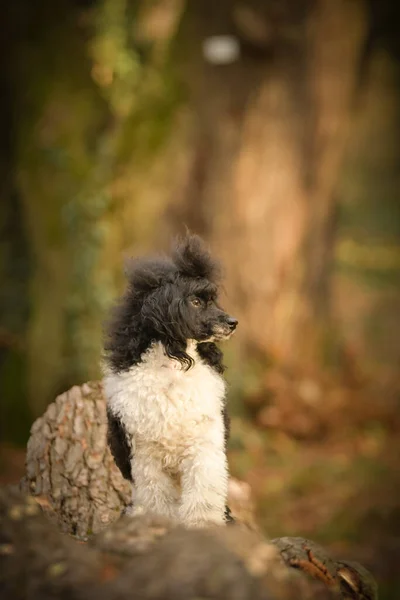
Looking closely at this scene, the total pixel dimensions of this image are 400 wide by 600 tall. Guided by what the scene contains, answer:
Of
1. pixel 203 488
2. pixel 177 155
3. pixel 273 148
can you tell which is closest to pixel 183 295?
pixel 203 488

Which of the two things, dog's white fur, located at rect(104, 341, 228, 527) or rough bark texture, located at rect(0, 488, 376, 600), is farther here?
dog's white fur, located at rect(104, 341, 228, 527)

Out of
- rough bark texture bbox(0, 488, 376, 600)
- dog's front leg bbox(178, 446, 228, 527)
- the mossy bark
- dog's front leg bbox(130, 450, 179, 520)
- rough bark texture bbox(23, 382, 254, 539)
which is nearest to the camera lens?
rough bark texture bbox(0, 488, 376, 600)

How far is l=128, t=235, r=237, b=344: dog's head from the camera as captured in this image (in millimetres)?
3194

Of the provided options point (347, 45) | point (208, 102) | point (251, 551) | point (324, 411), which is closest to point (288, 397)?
point (324, 411)

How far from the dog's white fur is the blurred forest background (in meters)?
3.22

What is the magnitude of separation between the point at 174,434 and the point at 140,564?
86 centimetres

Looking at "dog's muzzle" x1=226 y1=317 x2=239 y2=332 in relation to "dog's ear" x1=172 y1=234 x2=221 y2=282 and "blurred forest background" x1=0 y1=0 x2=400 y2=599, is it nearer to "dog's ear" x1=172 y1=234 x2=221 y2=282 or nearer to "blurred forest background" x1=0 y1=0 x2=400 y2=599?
"dog's ear" x1=172 y1=234 x2=221 y2=282

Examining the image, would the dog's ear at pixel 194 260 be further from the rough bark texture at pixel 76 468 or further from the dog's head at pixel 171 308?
the rough bark texture at pixel 76 468

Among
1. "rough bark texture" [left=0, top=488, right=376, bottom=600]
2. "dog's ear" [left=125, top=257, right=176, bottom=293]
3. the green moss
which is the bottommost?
"rough bark texture" [left=0, top=488, right=376, bottom=600]

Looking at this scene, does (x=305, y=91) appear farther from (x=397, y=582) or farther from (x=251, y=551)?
(x=251, y=551)

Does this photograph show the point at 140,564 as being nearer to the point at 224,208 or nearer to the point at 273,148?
the point at 224,208

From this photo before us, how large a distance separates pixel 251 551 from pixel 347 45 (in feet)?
24.2

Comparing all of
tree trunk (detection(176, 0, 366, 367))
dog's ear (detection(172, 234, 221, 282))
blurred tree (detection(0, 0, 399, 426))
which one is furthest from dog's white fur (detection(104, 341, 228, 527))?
tree trunk (detection(176, 0, 366, 367))

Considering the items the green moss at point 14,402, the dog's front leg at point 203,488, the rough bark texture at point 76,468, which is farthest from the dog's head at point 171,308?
the green moss at point 14,402
